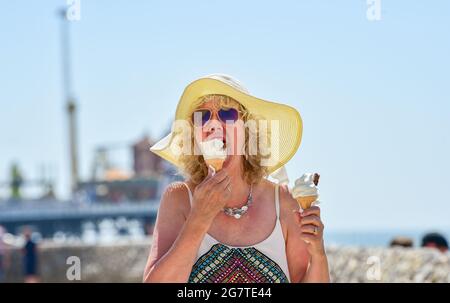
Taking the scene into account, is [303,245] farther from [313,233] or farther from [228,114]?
[228,114]

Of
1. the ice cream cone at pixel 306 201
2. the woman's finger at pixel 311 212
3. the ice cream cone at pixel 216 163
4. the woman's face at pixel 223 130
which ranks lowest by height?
the woman's finger at pixel 311 212

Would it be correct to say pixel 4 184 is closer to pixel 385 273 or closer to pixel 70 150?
pixel 70 150

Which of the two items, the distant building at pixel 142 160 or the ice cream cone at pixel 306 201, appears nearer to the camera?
the ice cream cone at pixel 306 201

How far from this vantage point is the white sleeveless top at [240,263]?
3434mm

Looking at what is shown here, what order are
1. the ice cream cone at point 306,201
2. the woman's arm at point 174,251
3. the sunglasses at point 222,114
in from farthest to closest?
the sunglasses at point 222,114
the ice cream cone at point 306,201
the woman's arm at point 174,251

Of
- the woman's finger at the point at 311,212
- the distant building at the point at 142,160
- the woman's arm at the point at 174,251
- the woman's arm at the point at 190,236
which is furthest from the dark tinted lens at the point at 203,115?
the distant building at the point at 142,160

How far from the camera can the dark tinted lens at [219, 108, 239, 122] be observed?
3.52 m

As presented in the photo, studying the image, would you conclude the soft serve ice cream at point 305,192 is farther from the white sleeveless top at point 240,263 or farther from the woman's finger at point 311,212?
the white sleeveless top at point 240,263

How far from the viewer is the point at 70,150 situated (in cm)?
8656

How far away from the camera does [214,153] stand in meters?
3.41

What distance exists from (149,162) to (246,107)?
9951 cm

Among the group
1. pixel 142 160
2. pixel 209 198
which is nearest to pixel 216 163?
pixel 209 198

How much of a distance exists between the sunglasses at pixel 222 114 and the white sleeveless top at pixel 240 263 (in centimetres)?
39

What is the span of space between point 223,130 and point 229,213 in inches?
11.2
